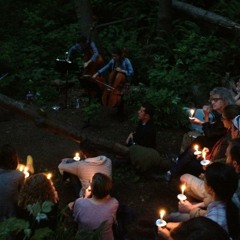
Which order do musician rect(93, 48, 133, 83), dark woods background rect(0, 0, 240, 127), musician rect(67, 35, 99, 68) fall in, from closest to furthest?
musician rect(93, 48, 133, 83) < dark woods background rect(0, 0, 240, 127) < musician rect(67, 35, 99, 68)

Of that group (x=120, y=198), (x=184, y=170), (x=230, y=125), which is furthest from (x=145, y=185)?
(x=230, y=125)

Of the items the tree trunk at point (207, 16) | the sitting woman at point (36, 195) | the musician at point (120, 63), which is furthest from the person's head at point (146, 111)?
the tree trunk at point (207, 16)

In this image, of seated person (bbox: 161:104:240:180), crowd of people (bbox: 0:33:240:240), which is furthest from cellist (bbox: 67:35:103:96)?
seated person (bbox: 161:104:240:180)

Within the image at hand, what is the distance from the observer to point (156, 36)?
1312 centimetres

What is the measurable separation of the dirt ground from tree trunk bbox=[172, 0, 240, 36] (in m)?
4.67

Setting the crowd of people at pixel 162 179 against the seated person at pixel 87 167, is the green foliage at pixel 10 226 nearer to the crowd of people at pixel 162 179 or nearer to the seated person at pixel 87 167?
the crowd of people at pixel 162 179

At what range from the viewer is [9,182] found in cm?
494

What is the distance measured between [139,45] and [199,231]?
10479 mm

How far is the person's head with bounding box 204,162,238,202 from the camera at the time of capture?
374 centimetres

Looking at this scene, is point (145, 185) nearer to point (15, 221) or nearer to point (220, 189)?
point (220, 189)

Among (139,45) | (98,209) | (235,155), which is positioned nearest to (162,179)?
(98,209)

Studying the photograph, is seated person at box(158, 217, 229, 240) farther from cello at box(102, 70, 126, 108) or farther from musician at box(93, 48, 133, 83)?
musician at box(93, 48, 133, 83)

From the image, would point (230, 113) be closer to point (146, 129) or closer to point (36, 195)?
point (146, 129)

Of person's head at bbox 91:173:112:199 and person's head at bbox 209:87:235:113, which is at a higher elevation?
person's head at bbox 209:87:235:113
